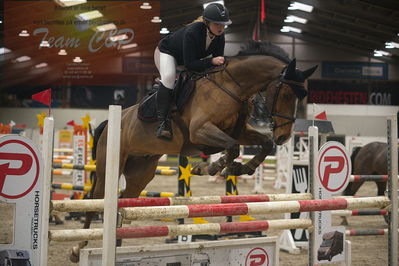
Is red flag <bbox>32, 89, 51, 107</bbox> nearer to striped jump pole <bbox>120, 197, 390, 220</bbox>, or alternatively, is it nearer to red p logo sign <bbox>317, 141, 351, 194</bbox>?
striped jump pole <bbox>120, 197, 390, 220</bbox>

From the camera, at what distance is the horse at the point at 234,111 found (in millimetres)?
2889

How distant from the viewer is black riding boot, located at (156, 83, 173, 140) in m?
3.09

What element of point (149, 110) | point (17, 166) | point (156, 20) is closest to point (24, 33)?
point (156, 20)

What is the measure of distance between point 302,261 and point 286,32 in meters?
14.2

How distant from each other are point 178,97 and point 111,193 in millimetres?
1228

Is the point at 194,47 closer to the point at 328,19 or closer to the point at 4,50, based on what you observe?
the point at 4,50

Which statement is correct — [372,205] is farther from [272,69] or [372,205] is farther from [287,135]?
[272,69]

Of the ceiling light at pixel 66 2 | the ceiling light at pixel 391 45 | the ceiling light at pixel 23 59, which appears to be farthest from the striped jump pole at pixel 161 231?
the ceiling light at pixel 23 59

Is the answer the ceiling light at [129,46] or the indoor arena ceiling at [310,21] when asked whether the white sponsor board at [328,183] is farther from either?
the ceiling light at [129,46]

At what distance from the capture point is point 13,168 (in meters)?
2.12

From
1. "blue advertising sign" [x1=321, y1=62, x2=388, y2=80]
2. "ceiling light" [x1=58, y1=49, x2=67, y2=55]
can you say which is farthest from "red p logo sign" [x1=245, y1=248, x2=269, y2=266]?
"blue advertising sign" [x1=321, y1=62, x2=388, y2=80]

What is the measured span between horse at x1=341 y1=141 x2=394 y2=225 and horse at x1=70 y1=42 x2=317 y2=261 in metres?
3.59

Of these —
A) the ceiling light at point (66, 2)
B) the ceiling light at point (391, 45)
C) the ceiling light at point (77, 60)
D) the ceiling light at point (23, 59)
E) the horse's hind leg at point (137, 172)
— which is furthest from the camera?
the ceiling light at point (23, 59)

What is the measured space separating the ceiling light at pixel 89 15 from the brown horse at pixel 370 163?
5.25m
